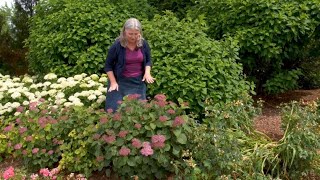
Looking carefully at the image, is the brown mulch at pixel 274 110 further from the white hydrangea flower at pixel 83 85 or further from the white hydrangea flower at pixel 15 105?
the white hydrangea flower at pixel 15 105

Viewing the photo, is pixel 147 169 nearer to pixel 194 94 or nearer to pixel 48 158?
pixel 48 158

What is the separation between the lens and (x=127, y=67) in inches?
177

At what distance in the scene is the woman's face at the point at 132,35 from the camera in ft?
13.7

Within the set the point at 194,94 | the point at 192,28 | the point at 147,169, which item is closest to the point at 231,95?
the point at 194,94

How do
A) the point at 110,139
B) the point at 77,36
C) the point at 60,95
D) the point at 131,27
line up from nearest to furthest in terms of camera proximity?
the point at 110,139, the point at 131,27, the point at 60,95, the point at 77,36

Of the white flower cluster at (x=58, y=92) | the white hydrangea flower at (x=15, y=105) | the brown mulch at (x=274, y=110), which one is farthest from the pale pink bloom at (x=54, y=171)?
the brown mulch at (x=274, y=110)

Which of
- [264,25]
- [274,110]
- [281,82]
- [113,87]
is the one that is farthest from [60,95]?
[281,82]

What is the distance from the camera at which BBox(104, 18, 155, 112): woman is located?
440 centimetres

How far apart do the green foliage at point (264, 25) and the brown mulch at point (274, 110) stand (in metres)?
0.63

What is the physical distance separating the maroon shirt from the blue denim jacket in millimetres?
36

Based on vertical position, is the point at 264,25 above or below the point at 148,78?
above

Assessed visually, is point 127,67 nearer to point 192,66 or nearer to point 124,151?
point 192,66

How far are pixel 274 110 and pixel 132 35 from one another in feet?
10.3

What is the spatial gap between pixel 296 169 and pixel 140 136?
4.24ft
